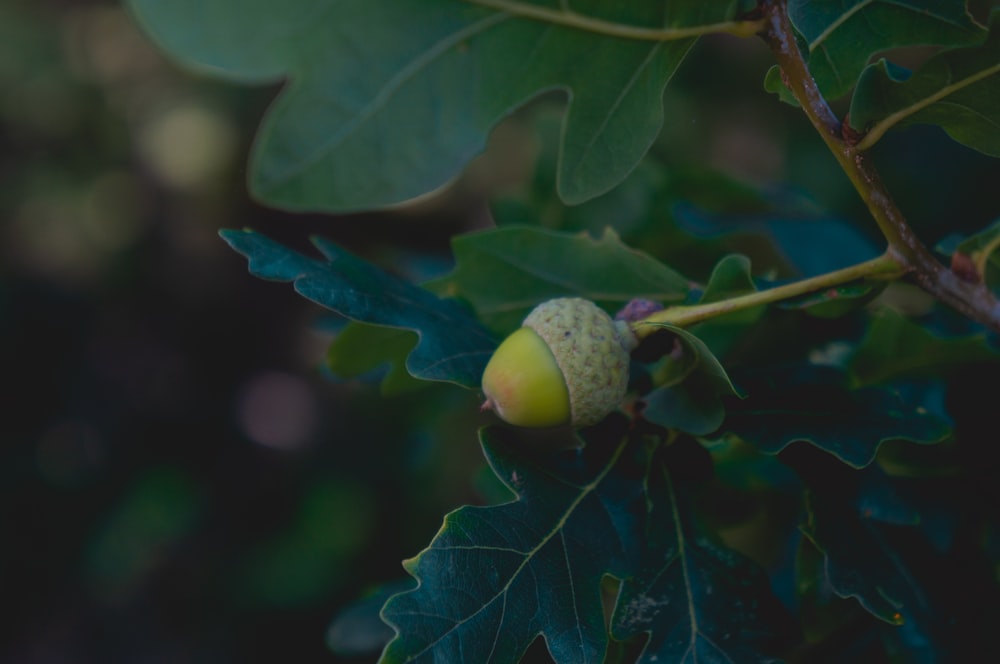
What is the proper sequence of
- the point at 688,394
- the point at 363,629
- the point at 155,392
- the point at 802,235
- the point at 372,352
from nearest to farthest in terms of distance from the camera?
the point at 688,394
the point at 372,352
the point at 363,629
the point at 802,235
the point at 155,392

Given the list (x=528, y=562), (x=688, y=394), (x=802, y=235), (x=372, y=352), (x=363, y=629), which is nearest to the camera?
(x=528, y=562)

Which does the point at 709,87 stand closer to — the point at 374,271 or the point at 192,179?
the point at 192,179

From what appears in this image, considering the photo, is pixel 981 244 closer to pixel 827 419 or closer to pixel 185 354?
pixel 827 419

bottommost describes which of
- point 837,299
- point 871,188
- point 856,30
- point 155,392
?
point 155,392

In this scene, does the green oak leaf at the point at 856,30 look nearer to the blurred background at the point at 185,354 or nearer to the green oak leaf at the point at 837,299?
the green oak leaf at the point at 837,299

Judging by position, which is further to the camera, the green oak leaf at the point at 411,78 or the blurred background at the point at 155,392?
the blurred background at the point at 155,392

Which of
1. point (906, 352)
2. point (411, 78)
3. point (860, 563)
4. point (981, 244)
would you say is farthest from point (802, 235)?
point (411, 78)

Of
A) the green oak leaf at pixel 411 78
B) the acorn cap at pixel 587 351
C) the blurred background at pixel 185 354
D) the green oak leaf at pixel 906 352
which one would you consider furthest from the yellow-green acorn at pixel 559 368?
the blurred background at pixel 185 354
